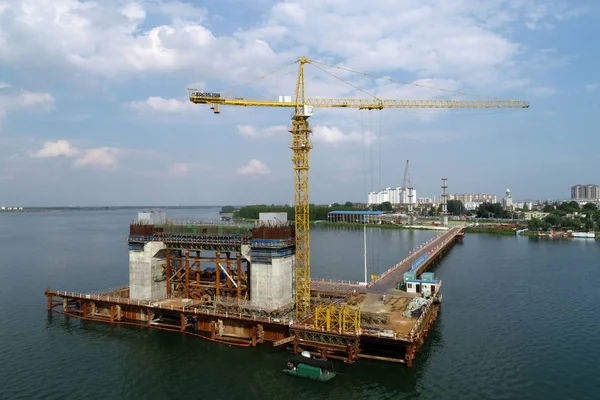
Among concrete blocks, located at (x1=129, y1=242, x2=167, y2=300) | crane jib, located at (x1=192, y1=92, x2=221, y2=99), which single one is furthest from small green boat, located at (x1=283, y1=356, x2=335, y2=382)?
crane jib, located at (x1=192, y1=92, x2=221, y2=99)

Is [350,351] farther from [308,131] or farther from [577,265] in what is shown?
[577,265]

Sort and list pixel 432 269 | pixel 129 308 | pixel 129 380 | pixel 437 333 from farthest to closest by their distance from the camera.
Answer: pixel 432 269
pixel 129 308
pixel 437 333
pixel 129 380

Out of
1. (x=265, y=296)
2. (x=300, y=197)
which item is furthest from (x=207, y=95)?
(x=265, y=296)

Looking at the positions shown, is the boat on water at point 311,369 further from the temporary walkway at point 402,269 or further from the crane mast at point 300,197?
the temporary walkway at point 402,269

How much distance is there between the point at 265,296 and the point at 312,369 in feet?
42.6

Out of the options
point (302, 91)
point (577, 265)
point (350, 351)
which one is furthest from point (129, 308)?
point (577, 265)

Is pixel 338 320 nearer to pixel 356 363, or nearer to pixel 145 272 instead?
pixel 356 363

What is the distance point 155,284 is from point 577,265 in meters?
87.9

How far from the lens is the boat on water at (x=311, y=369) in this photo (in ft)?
126

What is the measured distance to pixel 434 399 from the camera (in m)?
35.7

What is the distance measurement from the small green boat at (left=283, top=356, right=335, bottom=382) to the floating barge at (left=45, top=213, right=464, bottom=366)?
3290 mm

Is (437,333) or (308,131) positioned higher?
(308,131)

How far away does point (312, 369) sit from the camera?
3859 centimetres

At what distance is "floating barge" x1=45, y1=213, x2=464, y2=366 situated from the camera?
4312cm
